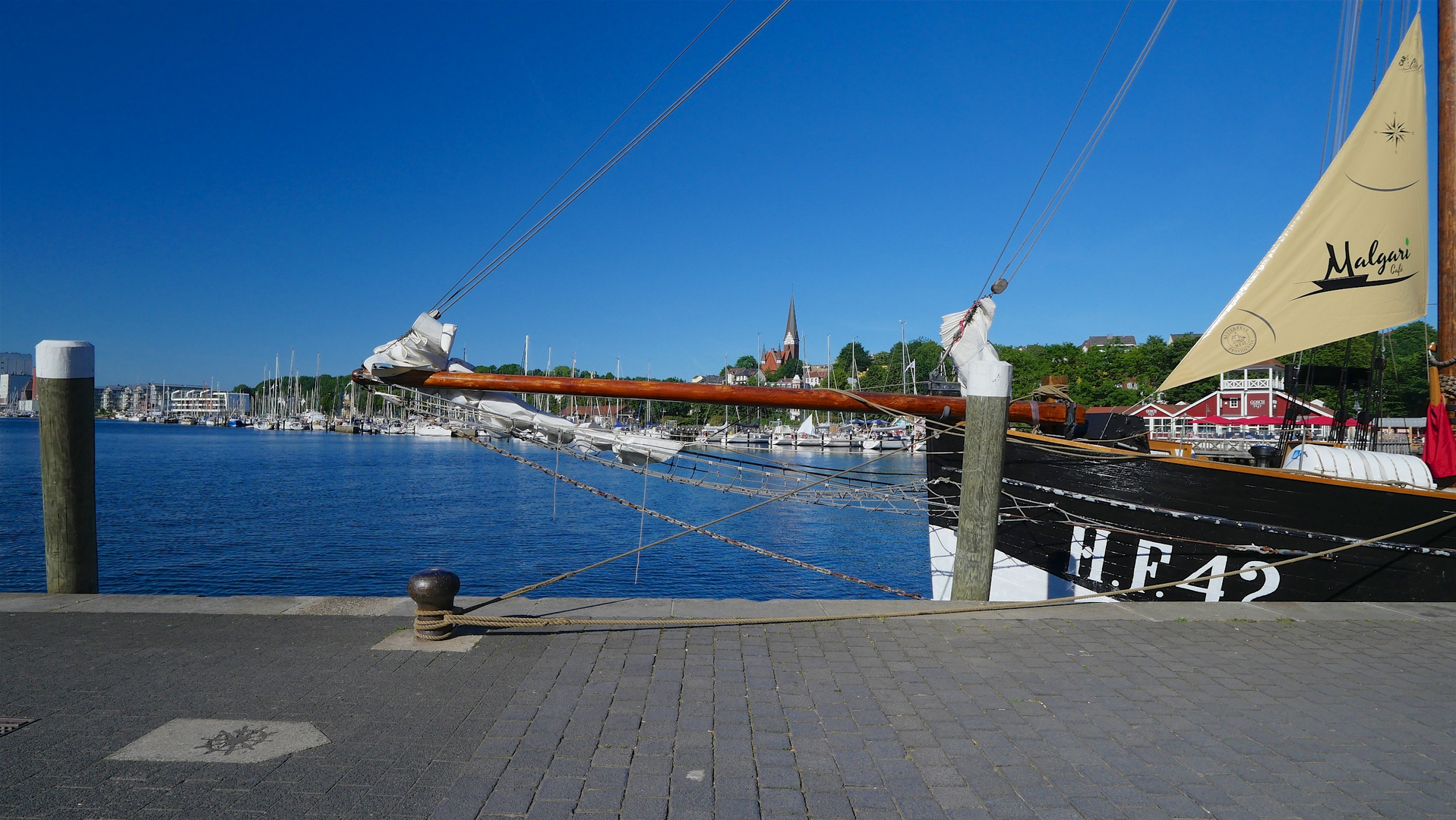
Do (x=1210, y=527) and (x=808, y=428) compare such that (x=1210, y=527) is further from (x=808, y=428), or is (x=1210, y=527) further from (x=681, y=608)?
(x=808, y=428)

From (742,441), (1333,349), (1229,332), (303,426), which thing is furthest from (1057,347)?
(303,426)

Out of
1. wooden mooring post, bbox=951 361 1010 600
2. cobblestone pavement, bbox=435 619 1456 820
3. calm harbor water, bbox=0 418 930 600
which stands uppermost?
wooden mooring post, bbox=951 361 1010 600

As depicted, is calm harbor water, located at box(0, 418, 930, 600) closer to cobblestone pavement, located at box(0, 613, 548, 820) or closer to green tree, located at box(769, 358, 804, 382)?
cobblestone pavement, located at box(0, 613, 548, 820)

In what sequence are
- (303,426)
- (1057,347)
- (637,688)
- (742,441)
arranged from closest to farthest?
1. (637,688)
2. (742,441)
3. (1057,347)
4. (303,426)

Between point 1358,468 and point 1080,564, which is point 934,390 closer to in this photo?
point 1080,564

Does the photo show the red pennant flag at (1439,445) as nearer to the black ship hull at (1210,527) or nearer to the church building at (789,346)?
the black ship hull at (1210,527)

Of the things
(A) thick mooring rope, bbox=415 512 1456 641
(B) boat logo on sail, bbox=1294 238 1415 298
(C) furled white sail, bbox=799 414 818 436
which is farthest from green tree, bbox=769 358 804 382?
(A) thick mooring rope, bbox=415 512 1456 641

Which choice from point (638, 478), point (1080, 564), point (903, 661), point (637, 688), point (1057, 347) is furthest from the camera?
point (1057, 347)

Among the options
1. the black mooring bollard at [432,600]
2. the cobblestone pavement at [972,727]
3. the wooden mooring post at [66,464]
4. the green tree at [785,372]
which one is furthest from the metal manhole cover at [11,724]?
the green tree at [785,372]

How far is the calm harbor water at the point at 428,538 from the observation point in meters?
17.3

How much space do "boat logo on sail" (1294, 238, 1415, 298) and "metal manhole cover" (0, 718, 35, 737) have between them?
11.7 meters

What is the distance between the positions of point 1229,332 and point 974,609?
5469 millimetres

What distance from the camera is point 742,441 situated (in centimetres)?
8131

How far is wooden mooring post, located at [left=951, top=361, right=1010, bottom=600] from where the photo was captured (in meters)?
6.61
